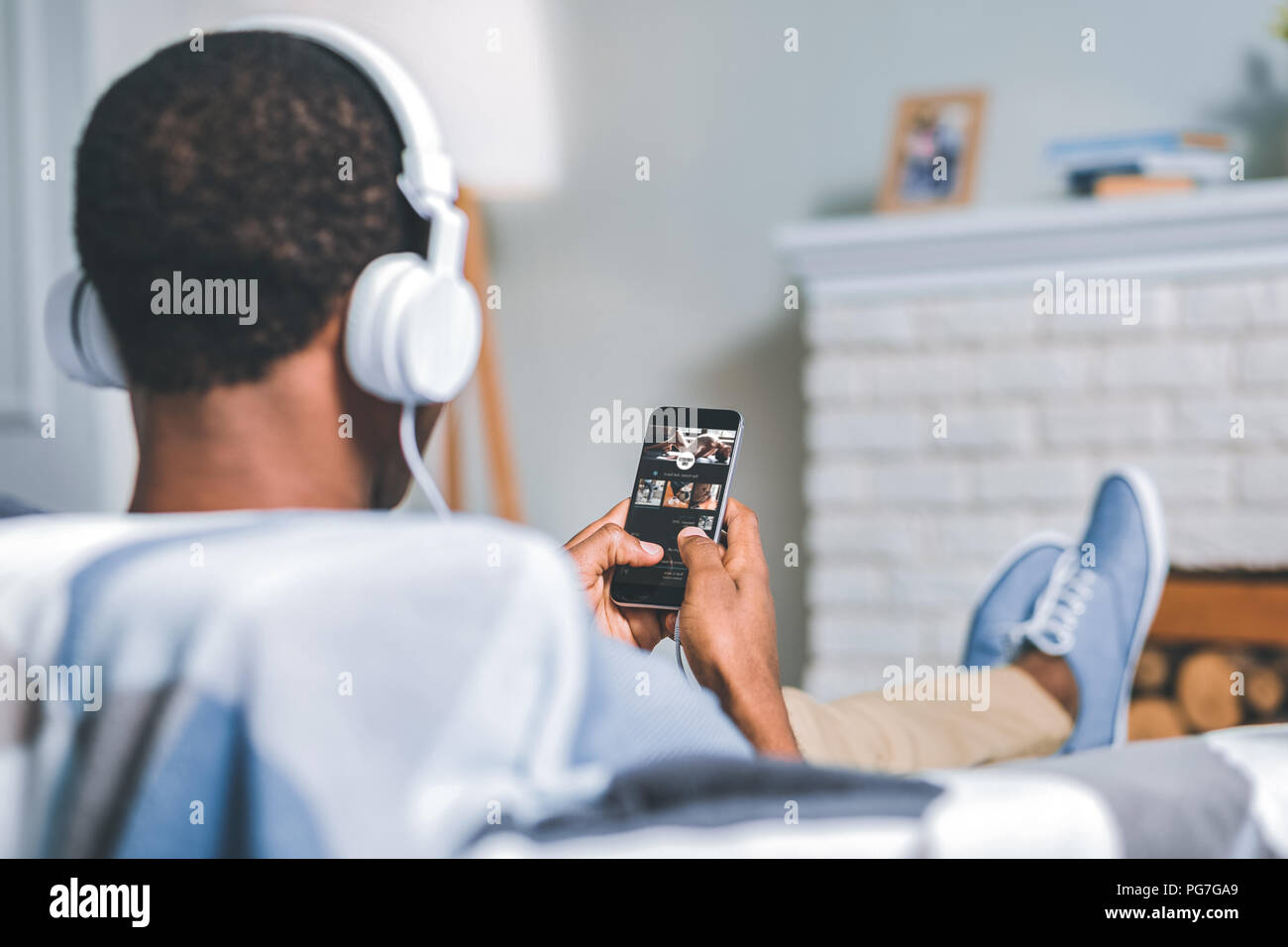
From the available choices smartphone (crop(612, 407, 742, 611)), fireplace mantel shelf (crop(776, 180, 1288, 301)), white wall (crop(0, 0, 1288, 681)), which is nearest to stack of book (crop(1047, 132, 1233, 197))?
fireplace mantel shelf (crop(776, 180, 1288, 301))

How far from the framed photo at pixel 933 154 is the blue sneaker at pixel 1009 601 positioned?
0.74 metres

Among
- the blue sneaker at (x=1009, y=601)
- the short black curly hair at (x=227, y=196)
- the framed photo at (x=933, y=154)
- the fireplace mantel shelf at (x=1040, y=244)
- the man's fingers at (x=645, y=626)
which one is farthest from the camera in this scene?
the framed photo at (x=933, y=154)

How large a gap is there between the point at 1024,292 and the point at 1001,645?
84 cm

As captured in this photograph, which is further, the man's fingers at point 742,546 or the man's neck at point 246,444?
the man's fingers at point 742,546

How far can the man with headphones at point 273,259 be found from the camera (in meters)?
0.42

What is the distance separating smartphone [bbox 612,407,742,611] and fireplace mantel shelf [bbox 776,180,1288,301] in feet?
3.99

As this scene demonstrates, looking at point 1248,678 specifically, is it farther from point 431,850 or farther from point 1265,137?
point 431,850

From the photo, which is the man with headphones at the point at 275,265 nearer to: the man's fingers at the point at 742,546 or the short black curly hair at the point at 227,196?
the short black curly hair at the point at 227,196

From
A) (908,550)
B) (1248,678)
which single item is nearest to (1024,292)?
(908,550)

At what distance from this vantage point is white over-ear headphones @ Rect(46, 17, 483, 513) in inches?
17.4

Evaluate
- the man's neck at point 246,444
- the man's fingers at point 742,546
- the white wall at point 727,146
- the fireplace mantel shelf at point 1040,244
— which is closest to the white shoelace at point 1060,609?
the man's fingers at point 742,546

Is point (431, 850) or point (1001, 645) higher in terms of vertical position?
point (431, 850)

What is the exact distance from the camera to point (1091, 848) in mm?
374

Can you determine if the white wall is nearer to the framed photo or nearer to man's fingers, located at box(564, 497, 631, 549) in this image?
the framed photo
